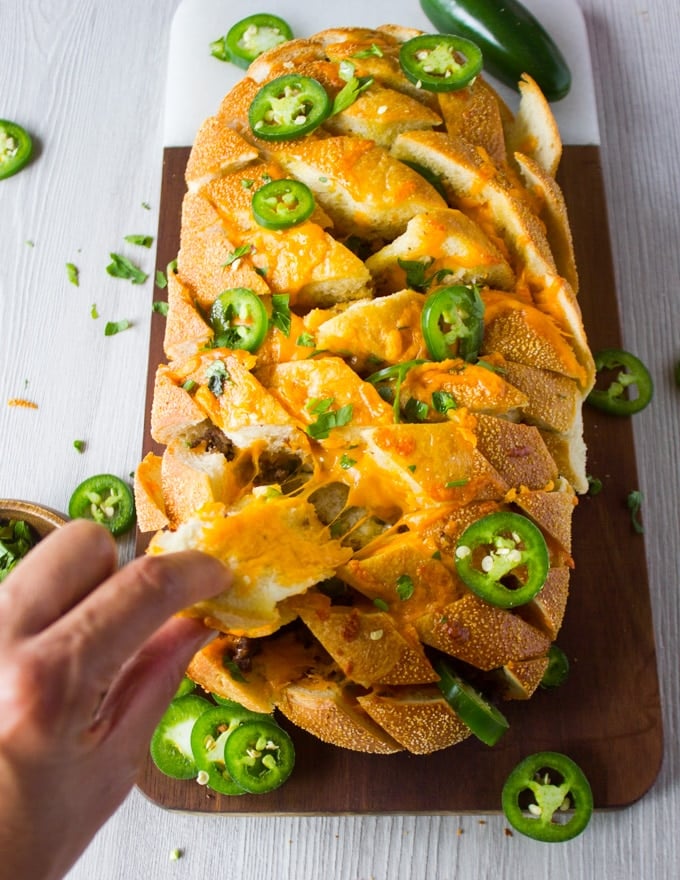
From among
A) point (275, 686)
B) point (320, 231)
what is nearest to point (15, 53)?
→ point (320, 231)

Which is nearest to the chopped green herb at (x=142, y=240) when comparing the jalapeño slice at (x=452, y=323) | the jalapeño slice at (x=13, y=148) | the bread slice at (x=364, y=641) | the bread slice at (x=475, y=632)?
the jalapeño slice at (x=13, y=148)

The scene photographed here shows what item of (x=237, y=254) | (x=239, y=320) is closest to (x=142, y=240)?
(x=237, y=254)

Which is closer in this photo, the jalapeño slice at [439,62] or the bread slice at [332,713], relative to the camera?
the bread slice at [332,713]

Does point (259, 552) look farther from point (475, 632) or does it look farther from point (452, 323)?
point (452, 323)

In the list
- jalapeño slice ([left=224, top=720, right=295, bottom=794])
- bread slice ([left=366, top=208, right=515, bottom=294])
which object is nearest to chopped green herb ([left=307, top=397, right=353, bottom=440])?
bread slice ([left=366, top=208, right=515, bottom=294])

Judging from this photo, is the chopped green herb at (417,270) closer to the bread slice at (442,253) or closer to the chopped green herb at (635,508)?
the bread slice at (442,253)
